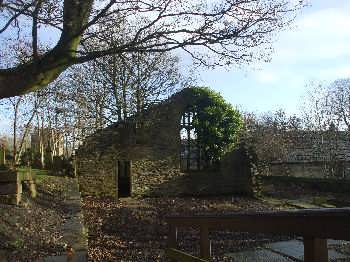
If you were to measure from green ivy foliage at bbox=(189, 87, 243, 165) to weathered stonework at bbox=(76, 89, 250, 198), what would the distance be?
591 mm

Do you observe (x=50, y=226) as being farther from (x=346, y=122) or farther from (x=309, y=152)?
(x=346, y=122)

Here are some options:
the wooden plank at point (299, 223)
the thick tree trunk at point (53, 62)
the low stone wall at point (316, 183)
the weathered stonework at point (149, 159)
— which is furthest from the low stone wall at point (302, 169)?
the wooden plank at point (299, 223)

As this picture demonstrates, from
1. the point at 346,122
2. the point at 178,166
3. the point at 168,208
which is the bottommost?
the point at 168,208

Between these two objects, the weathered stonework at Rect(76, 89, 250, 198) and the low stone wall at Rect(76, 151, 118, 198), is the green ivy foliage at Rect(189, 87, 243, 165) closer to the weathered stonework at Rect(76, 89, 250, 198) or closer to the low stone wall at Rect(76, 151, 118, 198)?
the weathered stonework at Rect(76, 89, 250, 198)

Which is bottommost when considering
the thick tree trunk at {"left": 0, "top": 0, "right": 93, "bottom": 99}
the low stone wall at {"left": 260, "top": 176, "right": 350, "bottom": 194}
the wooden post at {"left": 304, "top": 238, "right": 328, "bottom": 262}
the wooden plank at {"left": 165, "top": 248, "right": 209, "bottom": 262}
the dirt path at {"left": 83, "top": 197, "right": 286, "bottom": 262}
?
the dirt path at {"left": 83, "top": 197, "right": 286, "bottom": 262}

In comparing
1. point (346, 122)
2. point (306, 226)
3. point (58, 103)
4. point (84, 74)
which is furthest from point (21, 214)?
point (346, 122)

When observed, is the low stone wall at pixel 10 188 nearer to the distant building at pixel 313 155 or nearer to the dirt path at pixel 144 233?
the dirt path at pixel 144 233

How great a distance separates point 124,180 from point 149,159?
1.87 meters

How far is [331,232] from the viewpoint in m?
2.09

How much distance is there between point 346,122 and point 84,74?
22361 millimetres

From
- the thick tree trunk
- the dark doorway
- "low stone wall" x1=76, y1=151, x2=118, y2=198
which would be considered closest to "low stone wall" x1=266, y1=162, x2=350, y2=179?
the dark doorway

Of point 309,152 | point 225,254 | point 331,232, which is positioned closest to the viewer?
point 331,232

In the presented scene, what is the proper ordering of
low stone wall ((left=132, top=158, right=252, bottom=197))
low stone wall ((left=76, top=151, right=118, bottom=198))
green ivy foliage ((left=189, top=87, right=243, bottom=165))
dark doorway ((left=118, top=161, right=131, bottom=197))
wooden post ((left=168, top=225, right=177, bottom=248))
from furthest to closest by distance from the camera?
dark doorway ((left=118, top=161, right=131, bottom=197)) → green ivy foliage ((left=189, top=87, right=243, bottom=165)) → low stone wall ((left=132, top=158, right=252, bottom=197)) → low stone wall ((left=76, top=151, right=118, bottom=198)) → wooden post ((left=168, top=225, right=177, bottom=248))

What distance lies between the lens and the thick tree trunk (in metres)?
6.82
